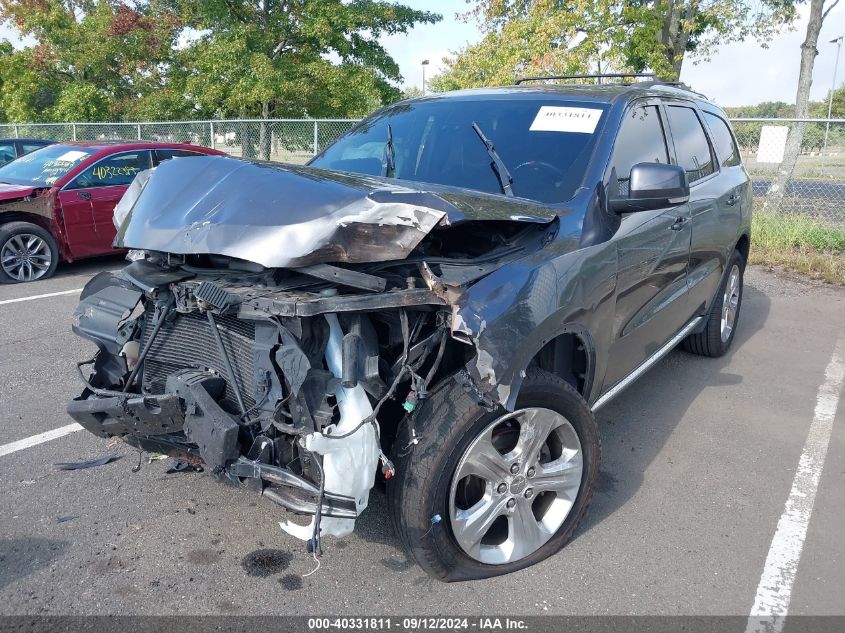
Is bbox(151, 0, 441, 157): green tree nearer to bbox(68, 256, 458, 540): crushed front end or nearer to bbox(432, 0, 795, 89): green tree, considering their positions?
bbox(432, 0, 795, 89): green tree

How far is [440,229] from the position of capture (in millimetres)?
2641

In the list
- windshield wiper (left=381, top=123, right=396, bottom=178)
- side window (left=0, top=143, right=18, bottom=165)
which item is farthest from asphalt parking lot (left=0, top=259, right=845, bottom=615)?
side window (left=0, top=143, right=18, bottom=165)

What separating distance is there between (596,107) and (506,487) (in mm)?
2048

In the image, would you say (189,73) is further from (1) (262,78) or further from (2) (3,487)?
(2) (3,487)

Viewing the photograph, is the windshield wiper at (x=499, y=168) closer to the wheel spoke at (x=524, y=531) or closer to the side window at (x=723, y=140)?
the wheel spoke at (x=524, y=531)

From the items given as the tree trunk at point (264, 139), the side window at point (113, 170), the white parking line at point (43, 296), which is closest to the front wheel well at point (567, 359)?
the white parking line at point (43, 296)

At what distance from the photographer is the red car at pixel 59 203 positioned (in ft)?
25.8

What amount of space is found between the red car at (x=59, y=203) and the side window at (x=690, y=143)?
6.63 m

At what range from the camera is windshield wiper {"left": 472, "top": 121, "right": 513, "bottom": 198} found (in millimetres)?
3321

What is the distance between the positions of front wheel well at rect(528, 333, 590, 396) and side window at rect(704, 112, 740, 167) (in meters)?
2.75

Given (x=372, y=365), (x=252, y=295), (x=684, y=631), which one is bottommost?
(x=684, y=631)

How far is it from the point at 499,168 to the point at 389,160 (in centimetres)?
71

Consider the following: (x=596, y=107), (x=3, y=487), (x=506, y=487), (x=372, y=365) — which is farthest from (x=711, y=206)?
(x=3, y=487)

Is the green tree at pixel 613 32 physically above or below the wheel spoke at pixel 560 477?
above
